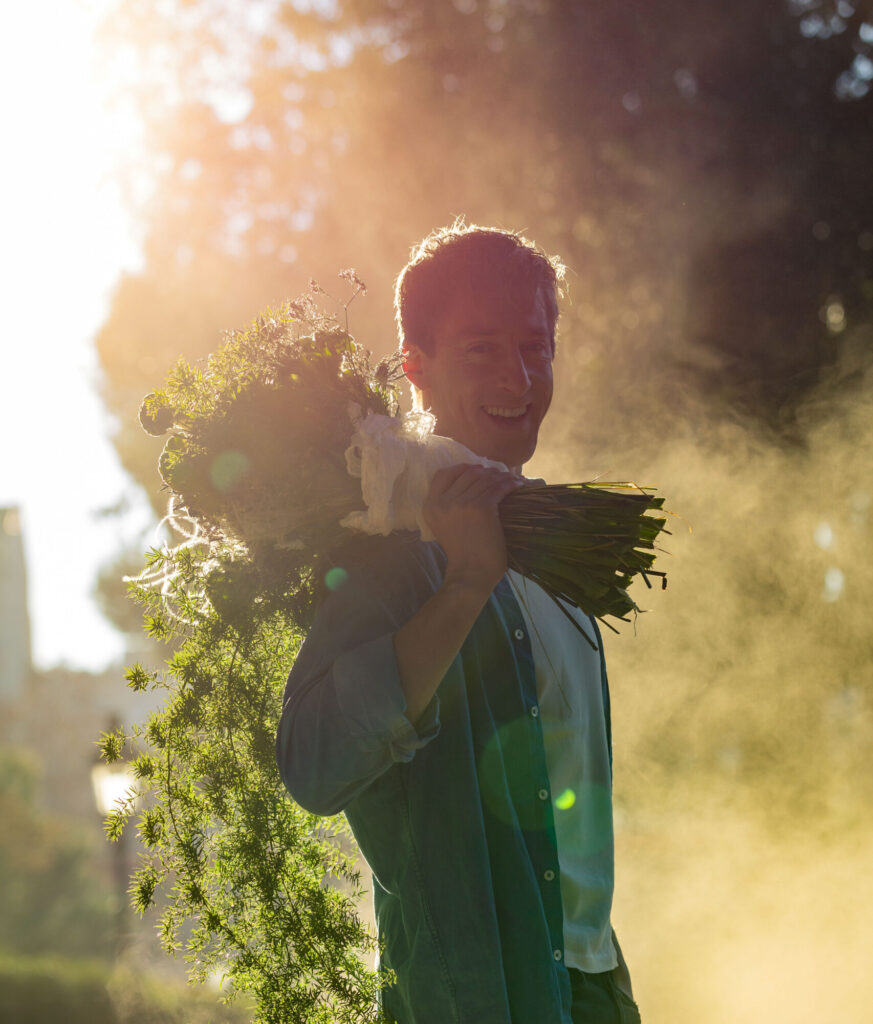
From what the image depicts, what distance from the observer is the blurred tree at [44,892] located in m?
24.8

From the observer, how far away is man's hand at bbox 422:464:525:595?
1.53m

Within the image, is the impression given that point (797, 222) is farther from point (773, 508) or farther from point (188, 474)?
point (188, 474)

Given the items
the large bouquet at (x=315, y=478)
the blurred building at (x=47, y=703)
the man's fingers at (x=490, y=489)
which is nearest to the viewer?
the man's fingers at (x=490, y=489)

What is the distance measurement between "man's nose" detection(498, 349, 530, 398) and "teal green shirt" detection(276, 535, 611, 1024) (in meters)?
0.49

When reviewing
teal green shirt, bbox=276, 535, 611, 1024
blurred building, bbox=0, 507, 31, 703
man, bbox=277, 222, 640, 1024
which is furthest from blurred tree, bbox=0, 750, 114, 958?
teal green shirt, bbox=276, 535, 611, 1024

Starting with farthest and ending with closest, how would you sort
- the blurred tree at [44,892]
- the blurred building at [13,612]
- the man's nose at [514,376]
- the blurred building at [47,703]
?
the blurred building at [13,612]
the blurred building at [47,703]
the blurred tree at [44,892]
the man's nose at [514,376]

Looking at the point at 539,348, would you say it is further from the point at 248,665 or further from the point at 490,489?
the point at 248,665

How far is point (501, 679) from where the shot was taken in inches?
70.2

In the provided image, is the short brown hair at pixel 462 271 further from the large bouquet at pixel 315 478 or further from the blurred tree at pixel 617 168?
the blurred tree at pixel 617 168

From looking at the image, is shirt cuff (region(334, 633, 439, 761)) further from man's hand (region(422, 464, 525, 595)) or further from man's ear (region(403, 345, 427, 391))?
man's ear (region(403, 345, 427, 391))

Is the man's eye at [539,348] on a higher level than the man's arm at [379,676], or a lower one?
higher

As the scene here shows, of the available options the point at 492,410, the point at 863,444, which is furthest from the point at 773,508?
the point at 492,410

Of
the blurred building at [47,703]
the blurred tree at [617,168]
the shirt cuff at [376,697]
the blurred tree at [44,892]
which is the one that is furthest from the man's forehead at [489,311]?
the blurred building at [47,703]

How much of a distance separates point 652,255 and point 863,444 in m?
2.46
